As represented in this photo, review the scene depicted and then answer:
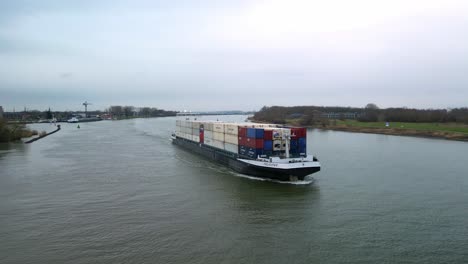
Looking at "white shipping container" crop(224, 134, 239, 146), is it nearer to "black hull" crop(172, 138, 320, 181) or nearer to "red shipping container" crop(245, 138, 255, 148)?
"black hull" crop(172, 138, 320, 181)

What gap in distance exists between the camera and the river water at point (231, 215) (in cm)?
1205

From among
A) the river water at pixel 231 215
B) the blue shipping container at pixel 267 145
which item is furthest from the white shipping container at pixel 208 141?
the blue shipping container at pixel 267 145

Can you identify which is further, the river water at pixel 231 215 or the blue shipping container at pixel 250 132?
the blue shipping container at pixel 250 132

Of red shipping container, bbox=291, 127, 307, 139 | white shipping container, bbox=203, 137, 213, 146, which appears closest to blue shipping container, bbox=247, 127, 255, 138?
red shipping container, bbox=291, 127, 307, 139

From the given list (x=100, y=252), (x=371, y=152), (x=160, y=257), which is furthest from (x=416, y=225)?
(x=371, y=152)

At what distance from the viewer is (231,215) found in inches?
634

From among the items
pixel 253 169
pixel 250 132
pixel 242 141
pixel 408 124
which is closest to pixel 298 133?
pixel 250 132

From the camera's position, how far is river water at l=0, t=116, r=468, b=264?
475 inches

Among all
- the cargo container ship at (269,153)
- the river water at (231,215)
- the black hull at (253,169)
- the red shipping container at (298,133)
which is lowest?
the river water at (231,215)

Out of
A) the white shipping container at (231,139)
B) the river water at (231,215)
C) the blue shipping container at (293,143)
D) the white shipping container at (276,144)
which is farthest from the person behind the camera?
the white shipping container at (231,139)

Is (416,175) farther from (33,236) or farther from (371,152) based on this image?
(33,236)

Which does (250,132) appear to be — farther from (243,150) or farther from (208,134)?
(208,134)

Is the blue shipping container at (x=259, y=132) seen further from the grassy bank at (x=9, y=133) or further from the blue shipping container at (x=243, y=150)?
the grassy bank at (x=9, y=133)

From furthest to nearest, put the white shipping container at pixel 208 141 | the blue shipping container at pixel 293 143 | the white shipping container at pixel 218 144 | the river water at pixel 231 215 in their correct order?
the white shipping container at pixel 208 141
the white shipping container at pixel 218 144
the blue shipping container at pixel 293 143
the river water at pixel 231 215
